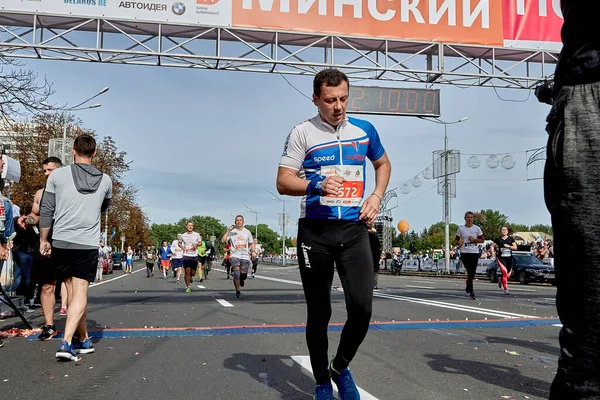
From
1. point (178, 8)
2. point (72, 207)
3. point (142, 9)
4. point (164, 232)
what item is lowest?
point (72, 207)

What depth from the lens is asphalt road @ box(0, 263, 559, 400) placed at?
382 cm

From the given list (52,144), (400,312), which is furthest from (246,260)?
(52,144)

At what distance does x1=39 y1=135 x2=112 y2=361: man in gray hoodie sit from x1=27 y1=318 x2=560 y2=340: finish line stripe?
1168 mm

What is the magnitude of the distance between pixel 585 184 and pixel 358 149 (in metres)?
1.93

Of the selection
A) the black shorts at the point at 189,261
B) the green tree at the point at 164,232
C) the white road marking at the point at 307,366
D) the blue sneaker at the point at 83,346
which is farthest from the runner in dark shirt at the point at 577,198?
the green tree at the point at 164,232

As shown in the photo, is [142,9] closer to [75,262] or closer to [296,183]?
[75,262]

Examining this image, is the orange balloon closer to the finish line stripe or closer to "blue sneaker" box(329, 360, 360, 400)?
the finish line stripe

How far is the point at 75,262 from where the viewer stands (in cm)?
519

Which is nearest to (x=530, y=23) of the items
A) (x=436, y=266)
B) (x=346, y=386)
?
(x=346, y=386)

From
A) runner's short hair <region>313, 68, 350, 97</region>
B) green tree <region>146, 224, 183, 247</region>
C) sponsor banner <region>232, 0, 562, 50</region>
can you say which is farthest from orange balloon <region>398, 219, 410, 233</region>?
green tree <region>146, 224, 183, 247</region>

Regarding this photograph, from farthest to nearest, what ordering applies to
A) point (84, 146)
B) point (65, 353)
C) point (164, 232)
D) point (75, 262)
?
A: 1. point (164, 232)
2. point (84, 146)
3. point (75, 262)
4. point (65, 353)

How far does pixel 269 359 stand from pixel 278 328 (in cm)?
208

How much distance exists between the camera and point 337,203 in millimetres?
3320

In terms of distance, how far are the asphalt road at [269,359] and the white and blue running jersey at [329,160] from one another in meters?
1.25
